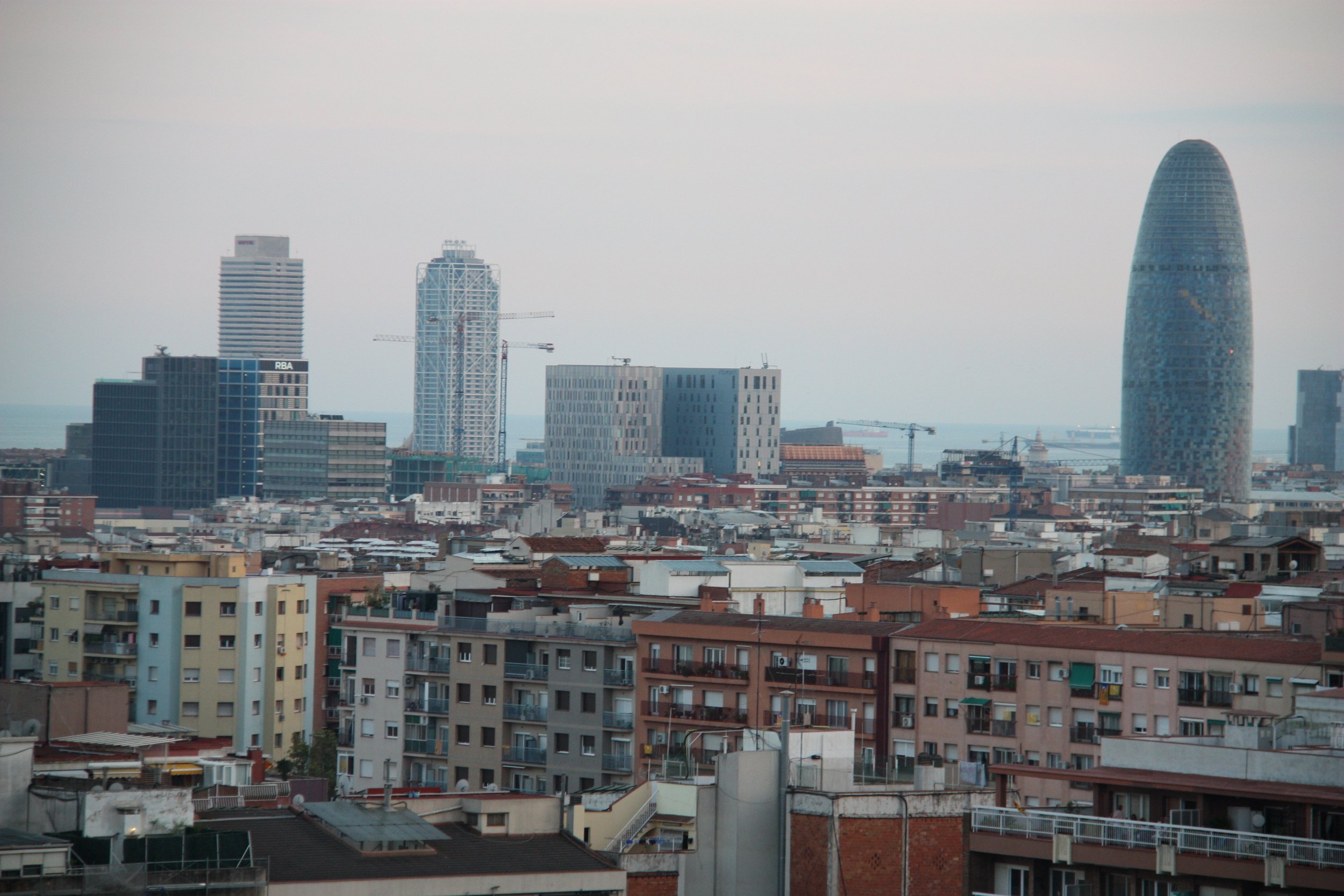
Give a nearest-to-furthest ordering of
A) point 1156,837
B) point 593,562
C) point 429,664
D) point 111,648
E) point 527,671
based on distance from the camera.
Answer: point 1156,837
point 527,671
point 429,664
point 593,562
point 111,648

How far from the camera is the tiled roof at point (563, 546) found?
62.8m

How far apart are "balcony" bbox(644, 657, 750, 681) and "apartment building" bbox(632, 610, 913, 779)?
0.04ft

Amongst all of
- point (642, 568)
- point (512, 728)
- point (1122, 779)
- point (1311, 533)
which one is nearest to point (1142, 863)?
point (1122, 779)

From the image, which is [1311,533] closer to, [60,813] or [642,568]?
[642,568]

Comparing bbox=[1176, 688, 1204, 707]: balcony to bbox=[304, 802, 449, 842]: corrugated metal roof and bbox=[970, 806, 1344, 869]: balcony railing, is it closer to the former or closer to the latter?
bbox=[970, 806, 1344, 869]: balcony railing

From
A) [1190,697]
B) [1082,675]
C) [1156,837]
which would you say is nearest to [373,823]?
[1156,837]

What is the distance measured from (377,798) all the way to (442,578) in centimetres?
2784

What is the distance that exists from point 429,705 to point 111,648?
428 inches

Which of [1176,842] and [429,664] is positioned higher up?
[1176,842]

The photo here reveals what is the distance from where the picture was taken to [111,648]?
4909 cm

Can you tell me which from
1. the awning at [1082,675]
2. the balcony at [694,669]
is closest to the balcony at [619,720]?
the balcony at [694,669]

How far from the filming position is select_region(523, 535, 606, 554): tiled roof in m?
62.8

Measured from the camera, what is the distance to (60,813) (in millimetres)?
20219

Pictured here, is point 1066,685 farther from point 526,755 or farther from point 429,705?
point 429,705
